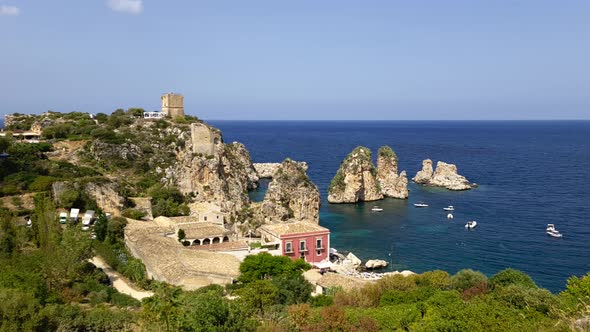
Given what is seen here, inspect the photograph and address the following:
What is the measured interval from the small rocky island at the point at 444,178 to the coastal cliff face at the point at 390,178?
7.22 meters

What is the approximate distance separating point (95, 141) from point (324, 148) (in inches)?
3165

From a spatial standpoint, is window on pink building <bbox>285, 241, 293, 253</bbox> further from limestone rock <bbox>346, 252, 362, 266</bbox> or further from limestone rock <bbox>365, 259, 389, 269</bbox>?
limestone rock <bbox>365, 259, 389, 269</bbox>

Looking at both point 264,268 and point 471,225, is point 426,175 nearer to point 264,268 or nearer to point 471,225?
point 471,225

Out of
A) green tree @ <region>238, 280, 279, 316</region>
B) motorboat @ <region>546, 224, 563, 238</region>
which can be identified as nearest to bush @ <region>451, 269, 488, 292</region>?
green tree @ <region>238, 280, 279, 316</region>

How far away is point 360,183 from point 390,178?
6.85m

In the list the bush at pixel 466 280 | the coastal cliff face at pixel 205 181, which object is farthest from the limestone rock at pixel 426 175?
the bush at pixel 466 280

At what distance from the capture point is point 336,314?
16328 millimetres

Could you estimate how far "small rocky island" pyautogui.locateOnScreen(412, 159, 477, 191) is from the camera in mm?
63469

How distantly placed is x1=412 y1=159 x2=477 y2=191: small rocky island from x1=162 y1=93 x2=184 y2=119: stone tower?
126 ft

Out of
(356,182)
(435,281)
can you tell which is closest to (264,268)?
(435,281)

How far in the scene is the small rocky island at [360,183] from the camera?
2223 inches

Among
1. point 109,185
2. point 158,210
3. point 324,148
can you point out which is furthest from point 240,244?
point 324,148

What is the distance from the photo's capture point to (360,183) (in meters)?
57.0

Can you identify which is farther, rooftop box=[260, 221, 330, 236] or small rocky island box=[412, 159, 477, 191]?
small rocky island box=[412, 159, 477, 191]
